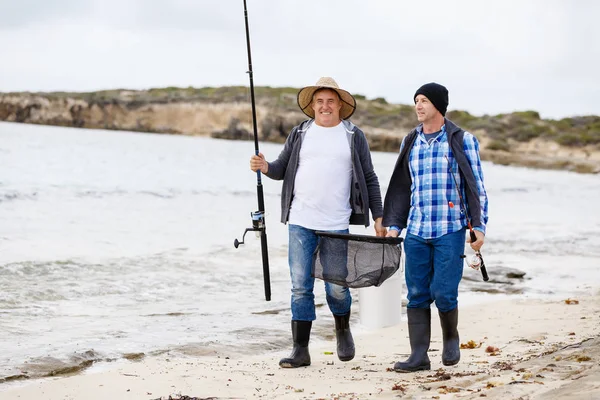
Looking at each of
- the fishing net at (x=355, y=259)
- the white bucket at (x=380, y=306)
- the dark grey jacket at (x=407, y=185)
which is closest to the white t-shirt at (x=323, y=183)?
the fishing net at (x=355, y=259)

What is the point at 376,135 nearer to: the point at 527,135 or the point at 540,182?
the point at 527,135

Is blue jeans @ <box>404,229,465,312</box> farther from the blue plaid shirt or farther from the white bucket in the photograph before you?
the white bucket

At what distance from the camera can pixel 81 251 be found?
12344 millimetres

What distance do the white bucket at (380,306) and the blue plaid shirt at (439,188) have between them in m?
2.25

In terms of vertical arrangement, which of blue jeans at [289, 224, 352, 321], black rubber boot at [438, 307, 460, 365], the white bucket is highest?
blue jeans at [289, 224, 352, 321]

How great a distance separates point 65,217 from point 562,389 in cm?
1476

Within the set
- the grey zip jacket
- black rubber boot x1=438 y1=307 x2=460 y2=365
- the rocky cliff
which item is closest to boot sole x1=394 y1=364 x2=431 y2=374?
black rubber boot x1=438 y1=307 x2=460 y2=365

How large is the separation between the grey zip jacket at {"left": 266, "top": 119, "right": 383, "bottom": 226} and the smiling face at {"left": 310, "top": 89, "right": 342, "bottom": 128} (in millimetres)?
94

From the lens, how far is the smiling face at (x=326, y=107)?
17.9 feet

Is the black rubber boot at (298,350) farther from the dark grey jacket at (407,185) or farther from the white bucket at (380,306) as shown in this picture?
the white bucket at (380,306)

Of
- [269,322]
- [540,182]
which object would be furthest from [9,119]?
[269,322]

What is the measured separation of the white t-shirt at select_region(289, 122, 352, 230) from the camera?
211 inches

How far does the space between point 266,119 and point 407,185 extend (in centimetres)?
Answer: 5859

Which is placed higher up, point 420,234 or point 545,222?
point 420,234
